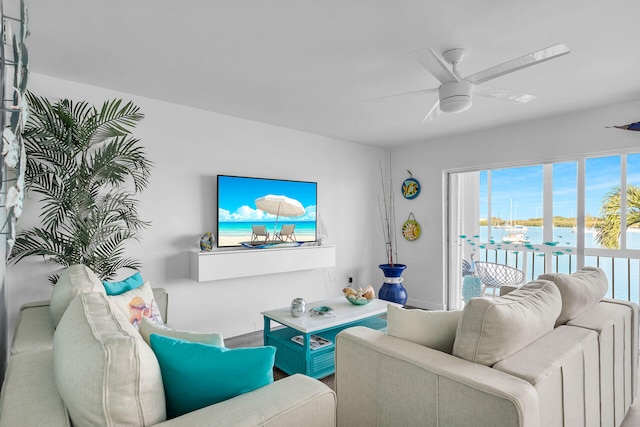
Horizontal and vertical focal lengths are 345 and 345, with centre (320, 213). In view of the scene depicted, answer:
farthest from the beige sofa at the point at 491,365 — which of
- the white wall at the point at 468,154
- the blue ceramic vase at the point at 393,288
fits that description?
the blue ceramic vase at the point at 393,288

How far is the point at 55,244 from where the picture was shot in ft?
7.82

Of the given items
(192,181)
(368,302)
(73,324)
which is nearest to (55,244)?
(192,181)

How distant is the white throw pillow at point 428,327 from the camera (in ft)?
4.99

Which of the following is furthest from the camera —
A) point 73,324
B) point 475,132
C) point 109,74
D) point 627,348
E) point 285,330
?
point 475,132

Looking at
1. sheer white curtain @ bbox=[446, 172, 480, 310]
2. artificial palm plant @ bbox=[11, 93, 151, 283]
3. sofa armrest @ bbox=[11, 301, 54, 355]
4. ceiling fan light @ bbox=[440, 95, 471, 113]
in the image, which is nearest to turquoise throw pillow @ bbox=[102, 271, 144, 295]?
sofa armrest @ bbox=[11, 301, 54, 355]

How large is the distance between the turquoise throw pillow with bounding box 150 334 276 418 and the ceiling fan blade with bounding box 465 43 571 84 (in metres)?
1.90

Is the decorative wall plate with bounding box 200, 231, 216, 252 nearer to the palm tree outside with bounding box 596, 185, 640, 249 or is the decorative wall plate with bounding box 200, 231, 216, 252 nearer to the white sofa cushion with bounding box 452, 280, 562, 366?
the white sofa cushion with bounding box 452, 280, 562, 366

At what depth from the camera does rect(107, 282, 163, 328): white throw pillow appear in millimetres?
1835

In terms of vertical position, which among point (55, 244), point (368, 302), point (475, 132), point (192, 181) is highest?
point (475, 132)

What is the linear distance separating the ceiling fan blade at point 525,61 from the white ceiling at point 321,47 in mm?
230

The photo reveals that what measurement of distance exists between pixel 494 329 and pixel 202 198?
9.44 ft

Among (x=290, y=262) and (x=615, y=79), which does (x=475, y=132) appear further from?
(x=290, y=262)

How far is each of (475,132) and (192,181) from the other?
3.34 metres

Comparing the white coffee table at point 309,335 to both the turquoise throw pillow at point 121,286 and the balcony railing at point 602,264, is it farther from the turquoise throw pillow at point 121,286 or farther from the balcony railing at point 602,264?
the balcony railing at point 602,264
